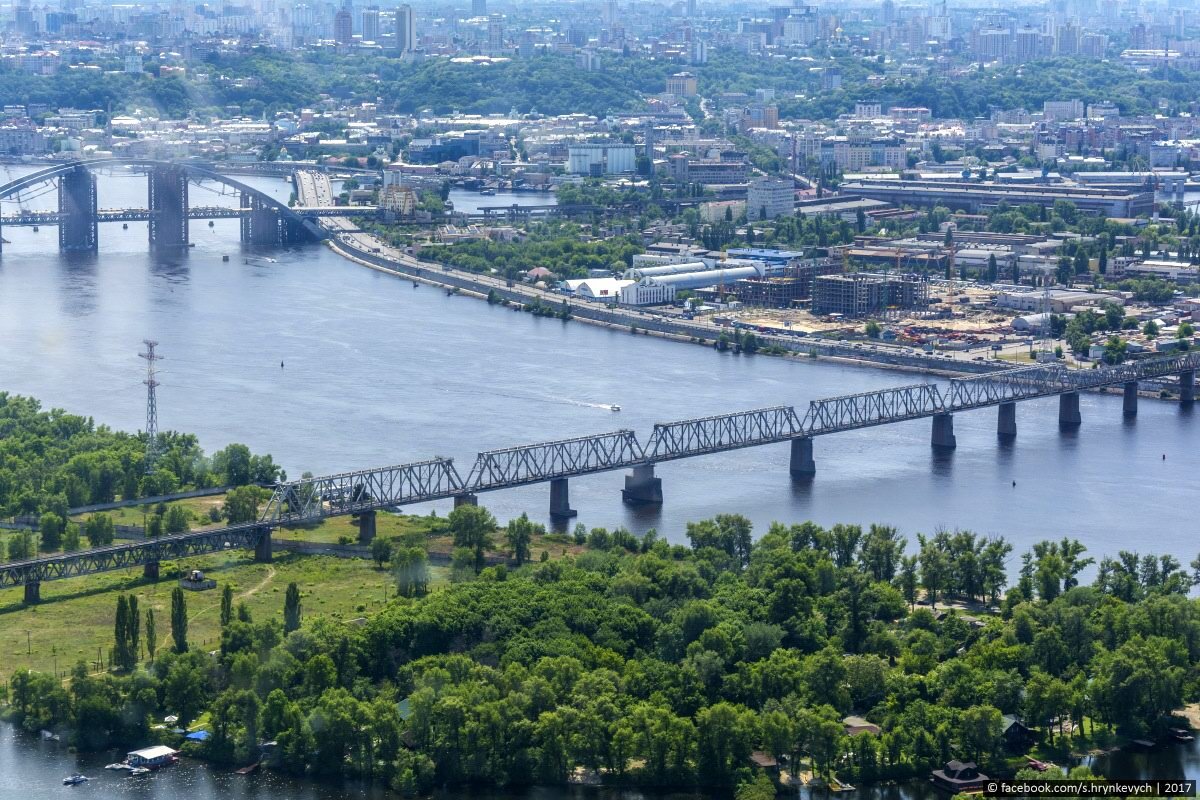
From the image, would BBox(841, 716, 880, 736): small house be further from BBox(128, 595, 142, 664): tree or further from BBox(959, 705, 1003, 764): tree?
BBox(128, 595, 142, 664): tree

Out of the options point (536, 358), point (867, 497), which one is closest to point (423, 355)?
point (536, 358)

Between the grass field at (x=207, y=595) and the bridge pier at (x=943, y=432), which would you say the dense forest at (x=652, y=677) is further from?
the bridge pier at (x=943, y=432)

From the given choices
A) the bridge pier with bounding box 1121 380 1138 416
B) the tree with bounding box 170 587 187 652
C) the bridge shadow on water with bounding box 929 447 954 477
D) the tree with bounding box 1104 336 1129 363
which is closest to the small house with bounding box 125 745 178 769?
the tree with bounding box 170 587 187 652

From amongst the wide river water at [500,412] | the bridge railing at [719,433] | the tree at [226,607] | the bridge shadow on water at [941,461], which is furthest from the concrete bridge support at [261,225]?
the tree at [226,607]

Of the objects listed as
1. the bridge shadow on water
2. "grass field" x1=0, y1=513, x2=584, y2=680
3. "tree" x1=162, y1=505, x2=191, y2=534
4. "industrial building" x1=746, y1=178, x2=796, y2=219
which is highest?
"industrial building" x1=746, y1=178, x2=796, y2=219

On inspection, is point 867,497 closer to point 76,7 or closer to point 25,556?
point 25,556

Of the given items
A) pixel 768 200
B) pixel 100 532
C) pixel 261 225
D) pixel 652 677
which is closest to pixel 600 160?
pixel 768 200
